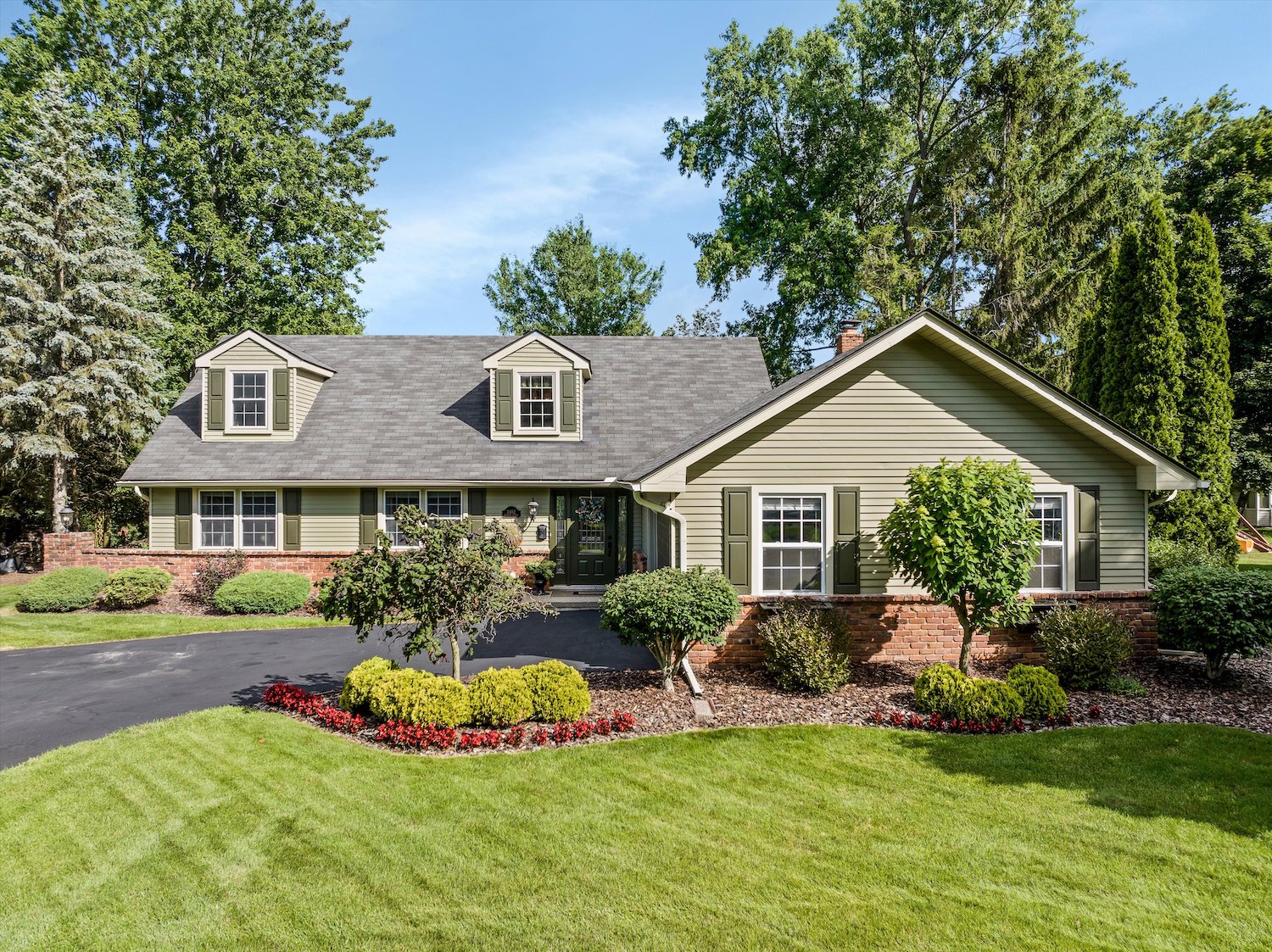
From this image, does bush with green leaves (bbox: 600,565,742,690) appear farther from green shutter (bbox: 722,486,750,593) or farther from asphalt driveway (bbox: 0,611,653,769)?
asphalt driveway (bbox: 0,611,653,769)

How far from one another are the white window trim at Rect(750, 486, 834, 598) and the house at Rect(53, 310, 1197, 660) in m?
0.03

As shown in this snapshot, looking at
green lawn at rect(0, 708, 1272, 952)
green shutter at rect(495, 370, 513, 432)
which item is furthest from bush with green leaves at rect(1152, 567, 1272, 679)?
green shutter at rect(495, 370, 513, 432)

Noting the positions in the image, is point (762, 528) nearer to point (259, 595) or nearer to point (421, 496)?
point (421, 496)

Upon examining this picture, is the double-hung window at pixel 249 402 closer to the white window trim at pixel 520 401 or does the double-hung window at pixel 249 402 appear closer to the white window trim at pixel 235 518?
the white window trim at pixel 235 518

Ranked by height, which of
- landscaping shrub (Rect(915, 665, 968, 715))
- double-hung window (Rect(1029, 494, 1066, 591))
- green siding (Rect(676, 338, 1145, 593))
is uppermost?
green siding (Rect(676, 338, 1145, 593))

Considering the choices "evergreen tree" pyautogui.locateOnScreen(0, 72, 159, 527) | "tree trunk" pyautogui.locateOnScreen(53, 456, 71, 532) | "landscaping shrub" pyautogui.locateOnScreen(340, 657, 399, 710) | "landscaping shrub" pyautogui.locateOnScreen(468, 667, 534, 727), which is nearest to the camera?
"landscaping shrub" pyautogui.locateOnScreen(468, 667, 534, 727)

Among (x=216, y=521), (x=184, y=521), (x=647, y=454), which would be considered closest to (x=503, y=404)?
(x=647, y=454)

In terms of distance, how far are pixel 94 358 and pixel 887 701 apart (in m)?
24.5

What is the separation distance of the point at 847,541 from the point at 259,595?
12.8 meters

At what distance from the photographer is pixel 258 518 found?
17359mm

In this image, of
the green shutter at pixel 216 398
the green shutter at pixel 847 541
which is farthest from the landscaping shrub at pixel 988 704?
the green shutter at pixel 216 398

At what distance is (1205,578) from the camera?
936cm

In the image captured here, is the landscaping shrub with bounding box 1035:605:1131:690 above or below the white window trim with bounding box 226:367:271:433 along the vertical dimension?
below

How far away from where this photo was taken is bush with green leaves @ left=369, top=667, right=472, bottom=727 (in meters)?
7.63
